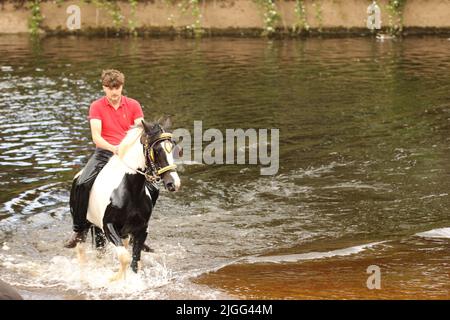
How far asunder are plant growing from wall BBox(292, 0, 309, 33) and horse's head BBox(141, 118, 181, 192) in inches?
1014

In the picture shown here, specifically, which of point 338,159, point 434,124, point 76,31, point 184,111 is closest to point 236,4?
point 76,31

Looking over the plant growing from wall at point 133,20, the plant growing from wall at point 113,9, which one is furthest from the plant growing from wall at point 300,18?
the plant growing from wall at point 113,9

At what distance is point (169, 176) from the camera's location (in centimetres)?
889

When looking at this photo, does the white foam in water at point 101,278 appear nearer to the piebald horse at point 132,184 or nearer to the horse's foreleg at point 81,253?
→ the horse's foreleg at point 81,253

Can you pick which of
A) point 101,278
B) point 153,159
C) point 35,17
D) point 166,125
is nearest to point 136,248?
point 101,278

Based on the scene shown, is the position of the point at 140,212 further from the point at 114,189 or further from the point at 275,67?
the point at 275,67

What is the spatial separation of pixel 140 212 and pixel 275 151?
7726mm

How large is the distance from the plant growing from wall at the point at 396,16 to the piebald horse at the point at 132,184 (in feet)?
83.7

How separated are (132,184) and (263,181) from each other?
588 centimetres

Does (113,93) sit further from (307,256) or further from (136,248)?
(307,256)

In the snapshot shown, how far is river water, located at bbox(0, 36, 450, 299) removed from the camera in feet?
34.0

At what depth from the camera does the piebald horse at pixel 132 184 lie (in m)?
9.02

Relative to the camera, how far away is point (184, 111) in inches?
808

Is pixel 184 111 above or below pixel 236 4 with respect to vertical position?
below
